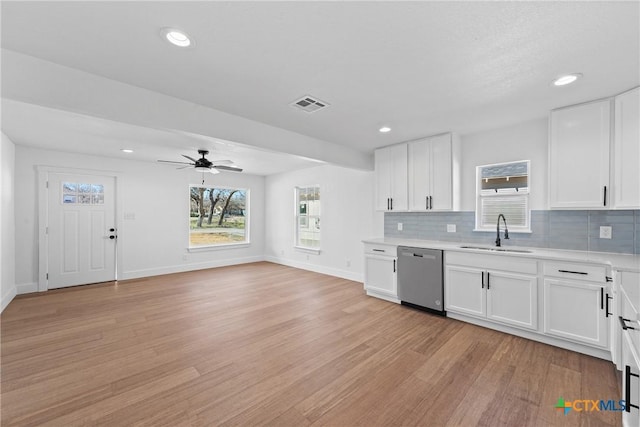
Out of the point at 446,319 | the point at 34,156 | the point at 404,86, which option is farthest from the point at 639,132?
the point at 34,156

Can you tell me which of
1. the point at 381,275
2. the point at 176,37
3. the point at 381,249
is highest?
the point at 176,37

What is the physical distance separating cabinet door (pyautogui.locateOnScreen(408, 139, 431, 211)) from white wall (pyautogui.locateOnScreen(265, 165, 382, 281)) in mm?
1127

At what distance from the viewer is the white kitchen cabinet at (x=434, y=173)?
3752 mm

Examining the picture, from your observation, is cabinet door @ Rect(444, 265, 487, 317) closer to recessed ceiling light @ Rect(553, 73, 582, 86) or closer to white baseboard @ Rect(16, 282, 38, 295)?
recessed ceiling light @ Rect(553, 73, 582, 86)

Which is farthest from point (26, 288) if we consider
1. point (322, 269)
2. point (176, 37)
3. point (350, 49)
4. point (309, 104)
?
point (350, 49)

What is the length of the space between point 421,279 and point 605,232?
78.7 inches

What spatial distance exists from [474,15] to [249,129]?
2.40 meters

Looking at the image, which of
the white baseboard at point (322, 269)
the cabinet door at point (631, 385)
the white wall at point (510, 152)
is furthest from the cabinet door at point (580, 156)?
the white baseboard at point (322, 269)

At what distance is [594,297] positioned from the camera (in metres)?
2.49

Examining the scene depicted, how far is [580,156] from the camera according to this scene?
9.12 ft

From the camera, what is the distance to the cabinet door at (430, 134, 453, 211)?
375 cm

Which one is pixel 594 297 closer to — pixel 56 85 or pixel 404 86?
pixel 404 86

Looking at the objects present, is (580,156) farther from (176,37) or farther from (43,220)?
(43,220)

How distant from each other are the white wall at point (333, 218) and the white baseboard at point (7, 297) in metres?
4.91
